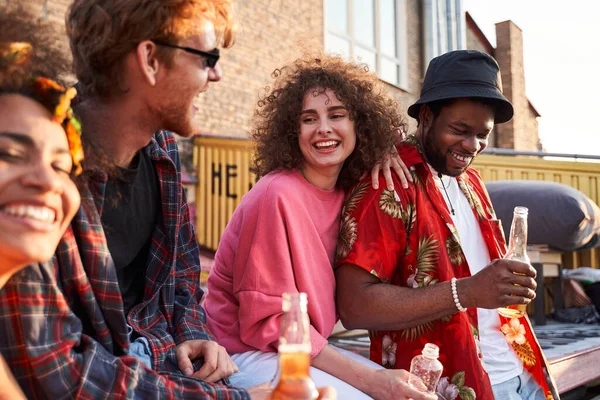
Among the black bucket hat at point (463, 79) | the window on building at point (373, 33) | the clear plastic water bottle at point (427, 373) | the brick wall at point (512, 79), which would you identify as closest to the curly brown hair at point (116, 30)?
A: the black bucket hat at point (463, 79)

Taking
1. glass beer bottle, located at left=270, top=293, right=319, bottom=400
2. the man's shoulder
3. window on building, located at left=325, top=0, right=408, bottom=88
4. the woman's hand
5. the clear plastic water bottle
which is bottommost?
the clear plastic water bottle

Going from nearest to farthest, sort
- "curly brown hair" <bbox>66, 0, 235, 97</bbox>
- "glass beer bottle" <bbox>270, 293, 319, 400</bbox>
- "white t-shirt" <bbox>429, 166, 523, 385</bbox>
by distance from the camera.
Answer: "glass beer bottle" <bbox>270, 293, 319, 400</bbox>, "curly brown hair" <bbox>66, 0, 235, 97</bbox>, "white t-shirt" <bbox>429, 166, 523, 385</bbox>

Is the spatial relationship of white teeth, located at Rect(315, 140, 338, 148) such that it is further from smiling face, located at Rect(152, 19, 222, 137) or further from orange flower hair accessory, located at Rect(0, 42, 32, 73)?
orange flower hair accessory, located at Rect(0, 42, 32, 73)

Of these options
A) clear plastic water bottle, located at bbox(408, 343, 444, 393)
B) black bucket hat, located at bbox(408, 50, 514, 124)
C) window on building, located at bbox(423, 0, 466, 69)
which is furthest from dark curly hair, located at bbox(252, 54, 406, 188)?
window on building, located at bbox(423, 0, 466, 69)

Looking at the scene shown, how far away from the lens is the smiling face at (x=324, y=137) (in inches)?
99.3

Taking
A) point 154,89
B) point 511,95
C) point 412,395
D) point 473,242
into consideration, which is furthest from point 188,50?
point 511,95

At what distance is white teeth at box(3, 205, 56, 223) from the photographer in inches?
49.5

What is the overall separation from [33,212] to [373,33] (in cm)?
1208

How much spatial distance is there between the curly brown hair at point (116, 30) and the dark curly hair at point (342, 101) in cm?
79

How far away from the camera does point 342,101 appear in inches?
101

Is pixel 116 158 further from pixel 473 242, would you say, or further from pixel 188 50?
pixel 473 242

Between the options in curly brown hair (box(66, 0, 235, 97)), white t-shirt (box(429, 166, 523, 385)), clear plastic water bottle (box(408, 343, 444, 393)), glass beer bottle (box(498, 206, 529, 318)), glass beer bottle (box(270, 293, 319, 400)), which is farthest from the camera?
white t-shirt (box(429, 166, 523, 385))

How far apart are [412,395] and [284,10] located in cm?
866

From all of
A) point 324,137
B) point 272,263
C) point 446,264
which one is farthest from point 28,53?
point 446,264
